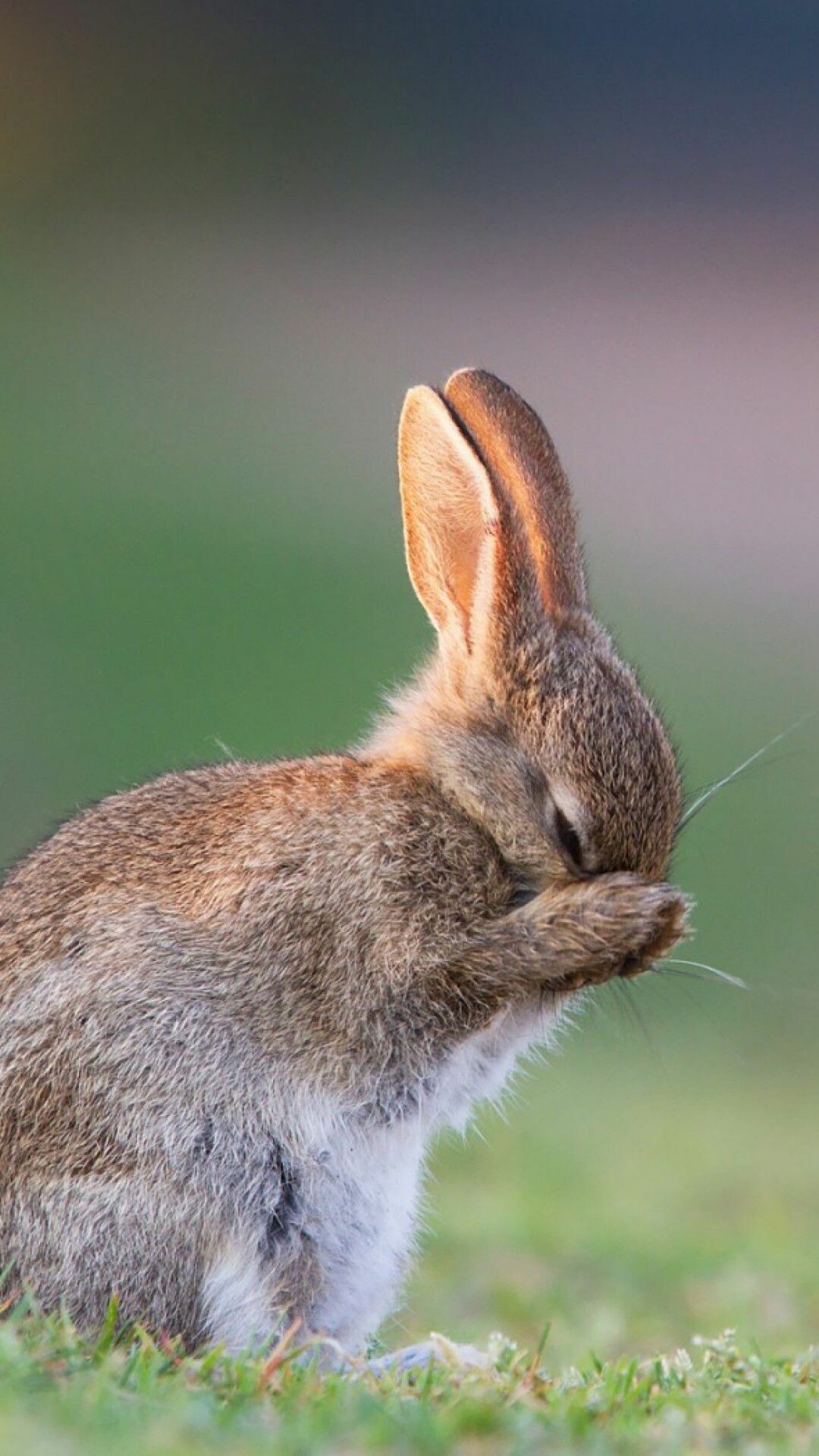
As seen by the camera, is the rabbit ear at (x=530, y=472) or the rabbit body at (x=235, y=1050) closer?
the rabbit body at (x=235, y=1050)

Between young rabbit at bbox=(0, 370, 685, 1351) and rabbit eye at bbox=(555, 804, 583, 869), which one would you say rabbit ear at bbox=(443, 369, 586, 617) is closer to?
young rabbit at bbox=(0, 370, 685, 1351)

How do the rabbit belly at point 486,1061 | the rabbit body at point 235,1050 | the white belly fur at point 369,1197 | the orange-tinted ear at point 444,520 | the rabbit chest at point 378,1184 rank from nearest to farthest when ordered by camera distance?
the rabbit body at point 235,1050, the white belly fur at point 369,1197, the rabbit chest at point 378,1184, the rabbit belly at point 486,1061, the orange-tinted ear at point 444,520

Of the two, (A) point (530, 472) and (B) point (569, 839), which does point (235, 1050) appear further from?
(A) point (530, 472)

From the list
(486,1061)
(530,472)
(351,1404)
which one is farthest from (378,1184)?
(530,472)

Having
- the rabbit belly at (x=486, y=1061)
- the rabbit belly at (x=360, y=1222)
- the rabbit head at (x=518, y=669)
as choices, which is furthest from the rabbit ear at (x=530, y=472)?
the rabbit belly at (x=360, y=1222)

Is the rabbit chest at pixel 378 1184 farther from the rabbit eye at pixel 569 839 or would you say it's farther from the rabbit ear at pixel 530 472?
the rabbit ear at pixel 530 472

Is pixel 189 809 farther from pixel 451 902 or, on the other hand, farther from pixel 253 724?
pixel 253 724

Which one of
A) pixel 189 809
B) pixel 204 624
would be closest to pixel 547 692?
pixel 189 809

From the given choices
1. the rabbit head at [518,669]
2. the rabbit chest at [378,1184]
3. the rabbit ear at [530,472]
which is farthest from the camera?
the rabbit ear at [530,472]
